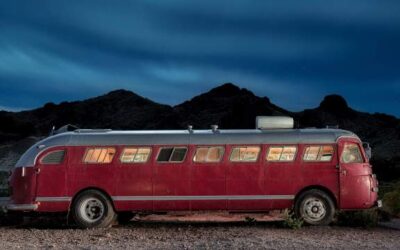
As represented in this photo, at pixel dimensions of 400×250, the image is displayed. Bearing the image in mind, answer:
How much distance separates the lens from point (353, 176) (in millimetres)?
15742

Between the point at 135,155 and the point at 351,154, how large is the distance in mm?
5760

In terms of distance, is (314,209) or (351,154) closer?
(314,209)

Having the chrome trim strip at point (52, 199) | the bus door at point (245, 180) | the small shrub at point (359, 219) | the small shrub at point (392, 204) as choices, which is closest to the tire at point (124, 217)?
the chrome trim strip at point (52, 199)

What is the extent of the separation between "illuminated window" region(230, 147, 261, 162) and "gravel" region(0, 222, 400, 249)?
1752mm

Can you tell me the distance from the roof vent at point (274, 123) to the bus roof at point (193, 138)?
26 centimetres

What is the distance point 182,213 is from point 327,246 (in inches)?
198

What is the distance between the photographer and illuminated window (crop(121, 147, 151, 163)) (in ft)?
52.2

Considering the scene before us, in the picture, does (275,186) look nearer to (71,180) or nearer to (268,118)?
(268,118)

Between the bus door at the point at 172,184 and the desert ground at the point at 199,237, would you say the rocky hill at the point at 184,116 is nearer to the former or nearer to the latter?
the bus door at the point at 172,184

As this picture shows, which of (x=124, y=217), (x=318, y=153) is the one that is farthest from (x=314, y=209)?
(x=124, y=217)

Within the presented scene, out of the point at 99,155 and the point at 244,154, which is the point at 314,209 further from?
the point at 99,155

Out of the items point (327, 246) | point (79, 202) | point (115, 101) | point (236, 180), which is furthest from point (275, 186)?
point (115, 101)

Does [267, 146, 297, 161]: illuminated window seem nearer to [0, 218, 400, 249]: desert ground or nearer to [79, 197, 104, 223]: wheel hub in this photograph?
[0, 218, 400, 249]: desert ground

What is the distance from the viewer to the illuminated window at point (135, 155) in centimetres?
1590
